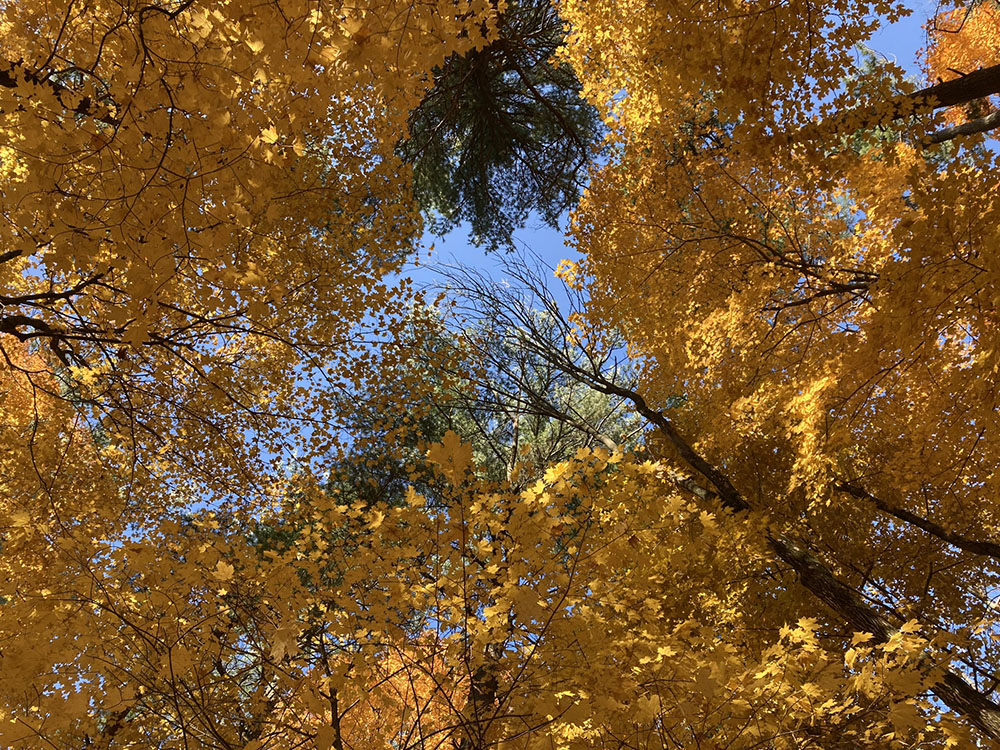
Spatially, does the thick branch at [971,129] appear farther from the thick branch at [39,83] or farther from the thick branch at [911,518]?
the thick branch at [39,83]

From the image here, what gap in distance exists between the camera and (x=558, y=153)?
1080 centimetres

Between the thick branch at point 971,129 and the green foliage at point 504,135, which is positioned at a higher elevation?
the green foliage at point 504,135

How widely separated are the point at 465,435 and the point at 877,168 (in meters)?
7.60

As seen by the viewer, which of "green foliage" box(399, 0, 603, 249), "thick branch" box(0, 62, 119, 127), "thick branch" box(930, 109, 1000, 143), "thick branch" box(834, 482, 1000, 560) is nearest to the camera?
"thick branch" box(0, 62, 119, 127)

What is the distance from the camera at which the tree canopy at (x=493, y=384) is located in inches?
94.3

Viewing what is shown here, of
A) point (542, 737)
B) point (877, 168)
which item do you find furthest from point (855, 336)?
point (542, 737)

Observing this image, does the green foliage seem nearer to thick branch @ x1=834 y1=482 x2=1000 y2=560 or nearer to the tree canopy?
the tree canopy

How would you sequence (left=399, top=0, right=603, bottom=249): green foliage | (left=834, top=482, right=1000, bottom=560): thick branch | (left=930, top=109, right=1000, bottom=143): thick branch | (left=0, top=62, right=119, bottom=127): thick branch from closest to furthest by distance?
(left=0, top=62, right=119, bottom=127): thick branch
(left=930, top=109, right=1000, bottom=143): thick branch
(left=834, top=482, right=1000, bottom=560): thick branch
(left=399, top=0, right=603, bottom=249): green foliage

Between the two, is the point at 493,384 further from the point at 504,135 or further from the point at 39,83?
the point at 39,83

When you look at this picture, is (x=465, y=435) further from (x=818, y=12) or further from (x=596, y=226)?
(x=818, y=12)

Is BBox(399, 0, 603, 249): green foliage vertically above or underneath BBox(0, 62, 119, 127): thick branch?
above

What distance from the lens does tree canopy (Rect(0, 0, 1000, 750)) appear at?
2395 mm

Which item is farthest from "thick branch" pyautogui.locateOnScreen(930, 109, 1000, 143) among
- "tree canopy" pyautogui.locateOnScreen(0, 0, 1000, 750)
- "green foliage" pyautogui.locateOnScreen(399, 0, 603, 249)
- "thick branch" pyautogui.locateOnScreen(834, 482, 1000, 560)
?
"green foliage" pyautogui.locateOnScreen(399, 0, 603, 249)

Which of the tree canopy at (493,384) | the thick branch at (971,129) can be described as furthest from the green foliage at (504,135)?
the thick branch at (971,129)
